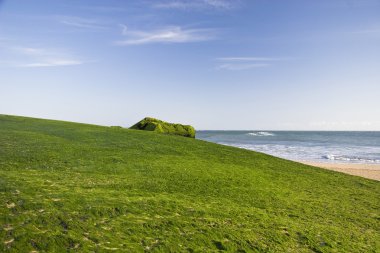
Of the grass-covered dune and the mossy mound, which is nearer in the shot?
the grass-covered dune

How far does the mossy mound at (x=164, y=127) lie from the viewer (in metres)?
54.9

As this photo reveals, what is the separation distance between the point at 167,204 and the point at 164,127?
42.1 m

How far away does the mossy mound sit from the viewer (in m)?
54.9

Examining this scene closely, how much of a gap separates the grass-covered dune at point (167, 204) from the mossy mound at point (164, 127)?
26.5m

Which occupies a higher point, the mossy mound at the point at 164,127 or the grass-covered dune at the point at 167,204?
the mossy mound at the point at 164,127

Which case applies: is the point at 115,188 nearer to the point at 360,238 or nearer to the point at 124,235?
the point at 124,235

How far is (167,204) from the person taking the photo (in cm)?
1459

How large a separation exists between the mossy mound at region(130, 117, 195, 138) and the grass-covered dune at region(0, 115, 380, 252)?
26.5 m

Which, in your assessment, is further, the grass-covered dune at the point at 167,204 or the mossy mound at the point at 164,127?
the mossy mound at the point at 164,127

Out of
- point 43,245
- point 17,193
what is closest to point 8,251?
point 43,245

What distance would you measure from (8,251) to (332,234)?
1259 cm

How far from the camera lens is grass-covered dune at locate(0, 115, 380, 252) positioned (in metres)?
10.8

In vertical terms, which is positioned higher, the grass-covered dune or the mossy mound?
the mossy mound

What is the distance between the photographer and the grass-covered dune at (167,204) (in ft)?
35.3
